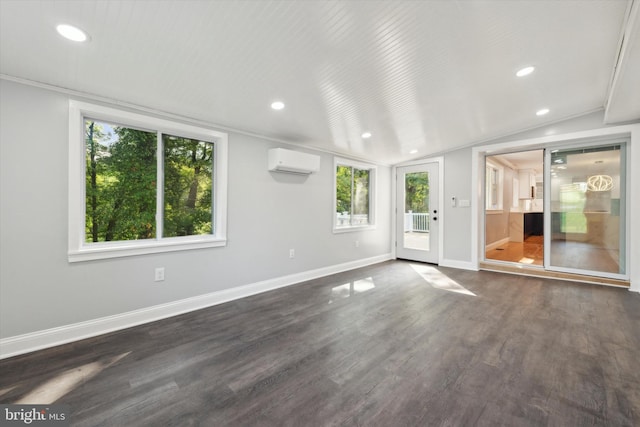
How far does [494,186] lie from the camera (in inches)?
276

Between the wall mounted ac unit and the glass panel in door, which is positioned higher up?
the wall mounted ac unit

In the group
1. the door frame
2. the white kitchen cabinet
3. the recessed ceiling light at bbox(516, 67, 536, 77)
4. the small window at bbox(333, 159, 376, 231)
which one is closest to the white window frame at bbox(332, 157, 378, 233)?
the small window at bbox(333, 159, 376, 231)

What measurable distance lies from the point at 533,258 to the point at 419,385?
5572 millimetres

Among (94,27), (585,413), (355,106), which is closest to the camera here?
(585,413)

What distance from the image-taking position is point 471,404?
1642 mm

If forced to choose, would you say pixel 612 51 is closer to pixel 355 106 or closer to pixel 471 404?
pixel 355 106

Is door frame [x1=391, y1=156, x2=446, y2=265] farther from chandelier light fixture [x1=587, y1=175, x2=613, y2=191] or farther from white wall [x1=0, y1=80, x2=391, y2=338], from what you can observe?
white wall [x1=0, y1=80, x2=391, y2=338]

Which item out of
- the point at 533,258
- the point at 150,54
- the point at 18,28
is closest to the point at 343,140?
the point at 150,54

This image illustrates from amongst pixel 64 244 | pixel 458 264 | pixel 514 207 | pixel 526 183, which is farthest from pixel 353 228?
pixel 526 183

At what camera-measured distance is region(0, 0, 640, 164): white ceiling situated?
1.71 metres

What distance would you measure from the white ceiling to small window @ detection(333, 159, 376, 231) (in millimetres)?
1743

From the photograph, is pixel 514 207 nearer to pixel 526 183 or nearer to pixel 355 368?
pixel 526 183

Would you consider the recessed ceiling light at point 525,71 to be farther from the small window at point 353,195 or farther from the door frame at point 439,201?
the small window at point 353,195

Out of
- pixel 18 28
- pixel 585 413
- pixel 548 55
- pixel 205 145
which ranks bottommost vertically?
pixel 585 413
